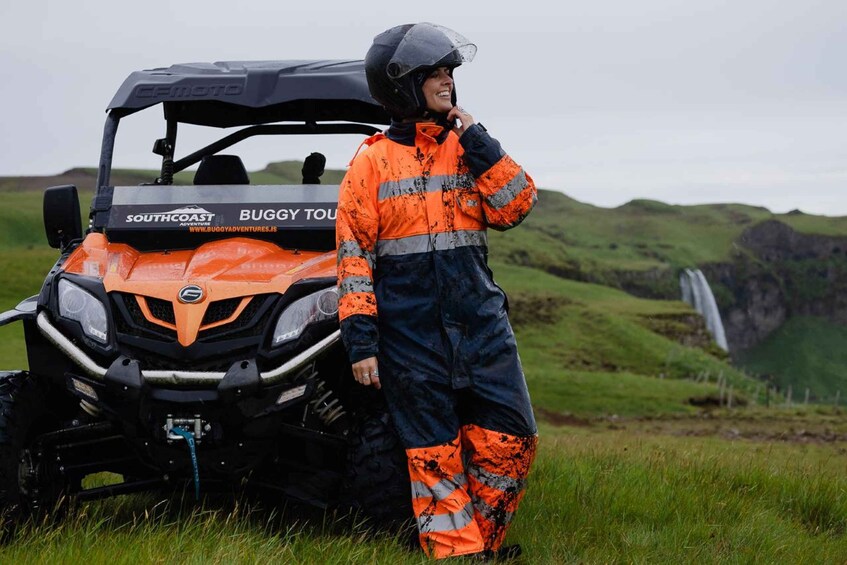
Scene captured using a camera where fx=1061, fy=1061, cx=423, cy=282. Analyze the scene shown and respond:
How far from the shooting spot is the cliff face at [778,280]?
150m

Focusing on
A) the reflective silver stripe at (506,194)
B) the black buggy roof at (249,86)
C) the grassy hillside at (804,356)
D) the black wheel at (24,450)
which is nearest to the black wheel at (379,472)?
the reflective silver stripe at (506,194)

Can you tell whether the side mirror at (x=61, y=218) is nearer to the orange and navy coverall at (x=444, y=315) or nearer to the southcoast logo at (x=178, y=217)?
the southcoast logo at (x=178, y=217)

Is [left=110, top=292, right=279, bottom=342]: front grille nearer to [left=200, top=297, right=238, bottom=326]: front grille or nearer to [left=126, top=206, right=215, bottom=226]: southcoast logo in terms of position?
[left=200, top=297, right=238, bottom=326]: front grille

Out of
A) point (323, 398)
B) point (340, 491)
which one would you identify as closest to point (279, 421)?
point (323, 398)

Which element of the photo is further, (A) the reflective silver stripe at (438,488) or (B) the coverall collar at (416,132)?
(B) the coverall collar at (416,132)

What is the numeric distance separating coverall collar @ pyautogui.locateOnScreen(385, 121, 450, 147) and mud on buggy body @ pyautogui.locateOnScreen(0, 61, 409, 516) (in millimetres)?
728

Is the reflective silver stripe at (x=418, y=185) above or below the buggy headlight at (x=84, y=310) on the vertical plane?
above

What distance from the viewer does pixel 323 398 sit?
16.0 ft

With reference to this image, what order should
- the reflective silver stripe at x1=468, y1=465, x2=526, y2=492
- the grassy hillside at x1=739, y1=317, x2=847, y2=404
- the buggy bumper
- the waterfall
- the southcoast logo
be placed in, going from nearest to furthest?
the buggy bumper, the reflective silver stripe at x1=468, y1=465, x2=526, y2=492, the southcoast logo, the waterfall, the grassy hillside at x1=739, y1=317, x2=847, y2=404

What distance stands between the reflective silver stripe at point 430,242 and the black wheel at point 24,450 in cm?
185

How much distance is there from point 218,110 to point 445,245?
3.27 meters

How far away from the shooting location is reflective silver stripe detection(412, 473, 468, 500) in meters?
4.69

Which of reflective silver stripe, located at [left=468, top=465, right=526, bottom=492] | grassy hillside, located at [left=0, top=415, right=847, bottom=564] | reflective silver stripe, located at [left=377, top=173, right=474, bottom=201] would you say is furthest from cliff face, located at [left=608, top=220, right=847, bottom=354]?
reflective silver stripe, located at [left=377, top=173, right=474, bottom=201]

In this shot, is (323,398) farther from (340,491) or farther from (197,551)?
(197,551)
